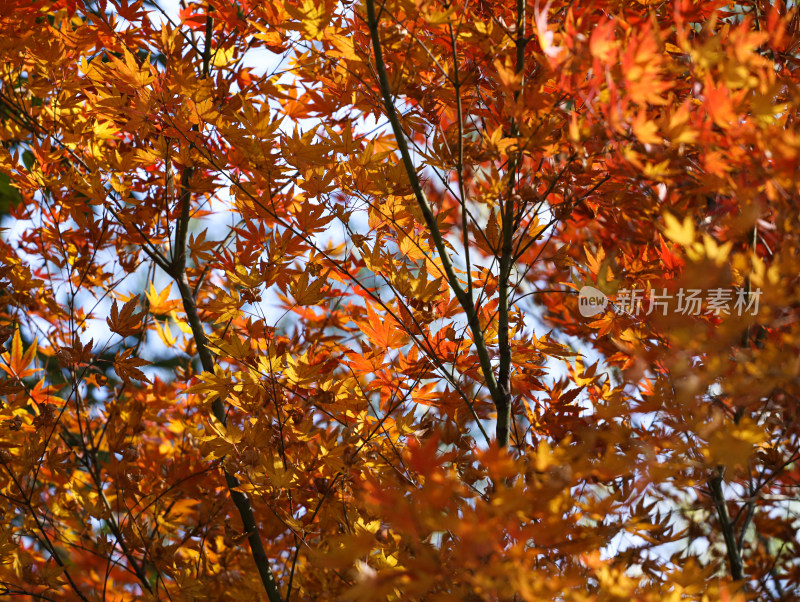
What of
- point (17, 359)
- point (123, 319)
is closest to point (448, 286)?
point (123, 319)

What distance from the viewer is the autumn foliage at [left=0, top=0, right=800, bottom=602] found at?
61cm

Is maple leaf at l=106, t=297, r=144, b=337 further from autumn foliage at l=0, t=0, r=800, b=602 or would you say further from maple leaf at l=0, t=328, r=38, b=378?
maple leaf at l=0, t=328, r=38, b=378

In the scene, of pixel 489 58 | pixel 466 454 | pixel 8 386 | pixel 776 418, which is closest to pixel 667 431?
pixel 776 418

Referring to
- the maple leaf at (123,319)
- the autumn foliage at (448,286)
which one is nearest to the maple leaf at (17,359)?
the autumn foliage at (448,286)

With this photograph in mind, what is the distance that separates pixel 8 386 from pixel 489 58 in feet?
3.15

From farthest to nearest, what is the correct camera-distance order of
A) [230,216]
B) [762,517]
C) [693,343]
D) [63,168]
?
[230,216], [762,517], [63,168], [693,343]

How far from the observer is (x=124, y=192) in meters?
1.14

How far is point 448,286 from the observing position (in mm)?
1033

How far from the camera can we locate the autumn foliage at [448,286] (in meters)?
0.61

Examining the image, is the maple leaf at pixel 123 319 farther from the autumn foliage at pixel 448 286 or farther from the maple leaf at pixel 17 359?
the maple leaf at pixel 17 359

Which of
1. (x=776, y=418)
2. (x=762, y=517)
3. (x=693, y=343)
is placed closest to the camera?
(x=693, y=343)

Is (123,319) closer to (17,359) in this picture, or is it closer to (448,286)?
(17,359)

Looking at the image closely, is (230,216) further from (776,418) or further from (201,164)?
(776,418)

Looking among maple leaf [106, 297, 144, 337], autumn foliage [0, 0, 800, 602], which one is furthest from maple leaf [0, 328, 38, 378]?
maple leaf [106, 297, 144, 337]
